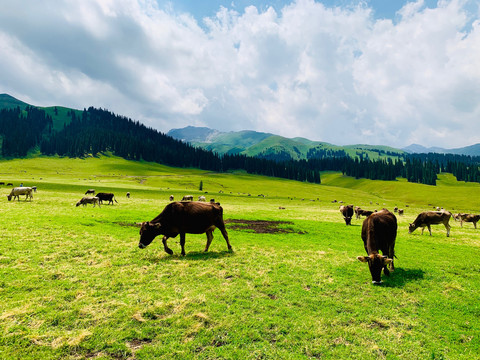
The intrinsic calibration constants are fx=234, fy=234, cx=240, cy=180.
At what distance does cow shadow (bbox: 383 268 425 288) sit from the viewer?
1137 cm

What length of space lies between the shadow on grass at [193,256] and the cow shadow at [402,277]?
8775 mm

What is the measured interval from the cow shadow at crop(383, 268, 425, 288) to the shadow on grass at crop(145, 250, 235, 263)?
8.77 m

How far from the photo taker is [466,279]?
12281 mm

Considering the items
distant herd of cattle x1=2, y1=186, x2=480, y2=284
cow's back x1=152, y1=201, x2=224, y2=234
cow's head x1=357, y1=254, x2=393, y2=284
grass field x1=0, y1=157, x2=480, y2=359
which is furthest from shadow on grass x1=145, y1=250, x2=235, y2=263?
cow's head x1=357, y1=254, x2=393, y2=284

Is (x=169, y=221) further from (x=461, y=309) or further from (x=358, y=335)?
(x=461, y=309)

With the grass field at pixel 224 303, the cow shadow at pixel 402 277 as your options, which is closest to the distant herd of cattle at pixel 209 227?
the cow shadow at pixel 402 277

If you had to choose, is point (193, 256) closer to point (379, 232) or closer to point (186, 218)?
point (186, 218)

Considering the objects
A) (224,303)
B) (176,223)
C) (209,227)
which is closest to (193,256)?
(209,227)

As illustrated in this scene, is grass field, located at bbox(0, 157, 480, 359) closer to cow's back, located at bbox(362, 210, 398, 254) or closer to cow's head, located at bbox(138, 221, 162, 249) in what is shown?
cow's head, located at bbox(138, 221, 162, 249)

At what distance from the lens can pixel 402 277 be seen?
40.1ft

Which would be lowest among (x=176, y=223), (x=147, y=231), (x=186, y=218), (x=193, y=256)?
(x=193, y=256)

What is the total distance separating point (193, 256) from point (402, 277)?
11638mm

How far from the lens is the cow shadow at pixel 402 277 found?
37.3 ft

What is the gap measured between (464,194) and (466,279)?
452 ft
